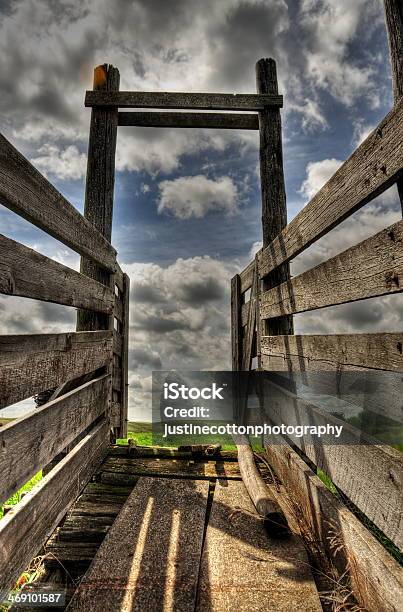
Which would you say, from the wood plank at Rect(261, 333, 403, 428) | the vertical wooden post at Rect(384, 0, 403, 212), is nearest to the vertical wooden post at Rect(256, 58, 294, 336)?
the wood plank at Rect(261, 333, 403, 428)

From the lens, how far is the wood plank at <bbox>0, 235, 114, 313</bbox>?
1917mm

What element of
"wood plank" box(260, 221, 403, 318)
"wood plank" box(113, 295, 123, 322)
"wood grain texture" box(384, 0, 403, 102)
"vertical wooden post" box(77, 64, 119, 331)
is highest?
"vertical wooden post" box(77, 64, 119, 331)

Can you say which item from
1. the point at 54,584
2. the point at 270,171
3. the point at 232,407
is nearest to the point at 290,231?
the point at 270,171

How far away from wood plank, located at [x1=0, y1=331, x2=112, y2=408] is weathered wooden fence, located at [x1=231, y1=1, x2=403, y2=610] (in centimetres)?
173

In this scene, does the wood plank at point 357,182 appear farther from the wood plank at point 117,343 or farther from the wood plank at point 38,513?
the wood plank at point 117,343

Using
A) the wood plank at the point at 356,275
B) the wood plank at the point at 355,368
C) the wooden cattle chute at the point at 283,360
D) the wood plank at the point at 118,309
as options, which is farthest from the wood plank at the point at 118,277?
the wood plank at the point at 355,368

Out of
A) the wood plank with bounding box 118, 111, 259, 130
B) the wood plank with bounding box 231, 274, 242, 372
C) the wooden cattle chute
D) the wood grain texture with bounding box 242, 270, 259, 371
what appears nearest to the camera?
the wooden cattle chute

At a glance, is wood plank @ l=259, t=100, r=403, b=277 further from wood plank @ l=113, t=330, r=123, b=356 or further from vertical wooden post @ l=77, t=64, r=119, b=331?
wood plank @ l=113, t=330, r=123, b=356

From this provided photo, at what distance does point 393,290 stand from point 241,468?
8.79 ft

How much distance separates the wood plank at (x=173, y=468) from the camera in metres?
3.88

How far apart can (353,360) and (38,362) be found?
175 cm

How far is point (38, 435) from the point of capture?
233 centimetres

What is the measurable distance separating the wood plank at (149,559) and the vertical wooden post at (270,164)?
2255 millimetres

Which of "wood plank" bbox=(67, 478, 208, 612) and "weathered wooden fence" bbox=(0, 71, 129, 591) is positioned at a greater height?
"weathered wooden fence" bbox=(0, 71, 129, 591)
